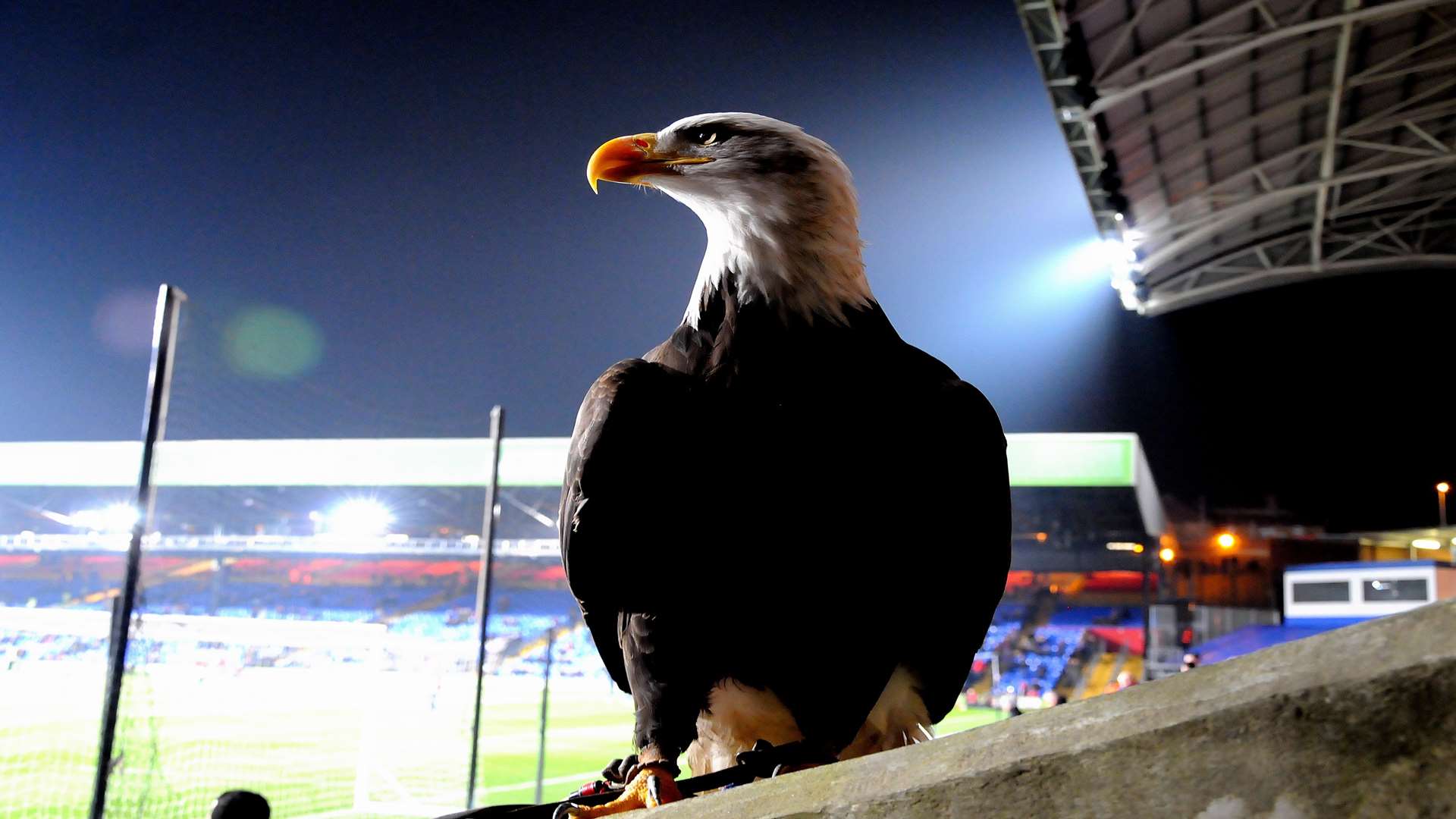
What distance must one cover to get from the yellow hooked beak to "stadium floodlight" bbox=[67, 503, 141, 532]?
11.1 ft

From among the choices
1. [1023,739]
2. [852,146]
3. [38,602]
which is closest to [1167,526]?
[852,146]

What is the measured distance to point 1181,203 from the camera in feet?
26.6

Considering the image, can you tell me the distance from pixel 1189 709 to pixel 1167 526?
15.6 metres

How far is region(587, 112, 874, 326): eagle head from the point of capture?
3.84ft

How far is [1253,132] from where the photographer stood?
742cm

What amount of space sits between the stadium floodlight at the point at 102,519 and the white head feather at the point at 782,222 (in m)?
3.57

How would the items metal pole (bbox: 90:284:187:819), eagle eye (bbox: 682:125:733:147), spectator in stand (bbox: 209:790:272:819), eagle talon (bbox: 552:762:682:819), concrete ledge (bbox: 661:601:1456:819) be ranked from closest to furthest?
concrete ledge (bbox: 661:601:1456:819) < eagle talon (bbox: 552:762:682:819) < eagle eye (bbox: 682:125:733:147) < spectator in stand (bbox: 209:790:272:819) < metal pole (bbox: 90:284:187:819)

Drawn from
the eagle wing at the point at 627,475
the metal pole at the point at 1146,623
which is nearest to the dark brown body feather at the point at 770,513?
the eagle wing at the point at 627,475

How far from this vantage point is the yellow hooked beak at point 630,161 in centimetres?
133

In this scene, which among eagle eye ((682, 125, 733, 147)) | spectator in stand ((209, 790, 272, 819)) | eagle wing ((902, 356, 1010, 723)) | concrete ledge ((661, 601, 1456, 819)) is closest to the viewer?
concrete ledge ((661, 601, 1456, 819))

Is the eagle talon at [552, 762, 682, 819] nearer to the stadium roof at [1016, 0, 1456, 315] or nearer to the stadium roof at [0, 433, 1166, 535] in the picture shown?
the stadium roof at [0, 433, 1166, 535]

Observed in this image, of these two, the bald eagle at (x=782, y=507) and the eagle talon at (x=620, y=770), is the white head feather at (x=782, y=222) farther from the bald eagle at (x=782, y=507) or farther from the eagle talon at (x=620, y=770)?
the eagle talon at (x=620, y=770)

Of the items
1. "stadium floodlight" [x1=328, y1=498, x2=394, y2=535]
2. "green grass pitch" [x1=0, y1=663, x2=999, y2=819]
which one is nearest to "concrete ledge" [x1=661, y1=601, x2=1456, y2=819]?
"green grass pitch" [x1=0, y1=663, x2=999, y2=819]

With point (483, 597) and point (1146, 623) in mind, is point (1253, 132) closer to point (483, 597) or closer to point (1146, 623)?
point (1146, 623)
